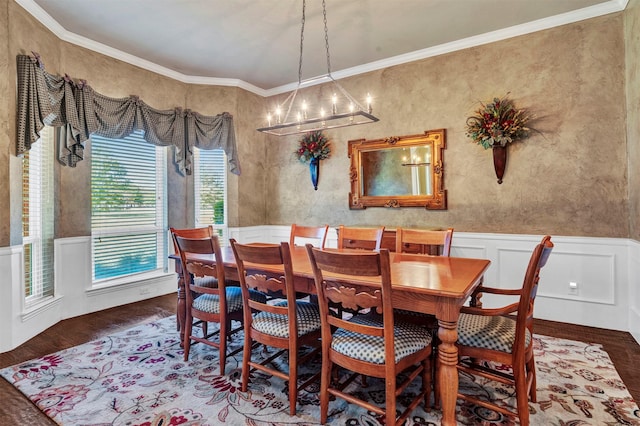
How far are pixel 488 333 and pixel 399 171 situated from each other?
2.72 m

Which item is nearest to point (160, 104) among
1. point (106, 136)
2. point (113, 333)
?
point (106, 136)

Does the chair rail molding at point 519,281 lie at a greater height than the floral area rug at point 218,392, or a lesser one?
greater

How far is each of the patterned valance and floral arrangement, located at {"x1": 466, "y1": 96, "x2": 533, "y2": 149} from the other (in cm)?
320


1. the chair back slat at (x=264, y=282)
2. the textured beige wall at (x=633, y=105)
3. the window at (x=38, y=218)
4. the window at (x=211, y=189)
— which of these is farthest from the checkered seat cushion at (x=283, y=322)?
the window at (x=211, y=189)

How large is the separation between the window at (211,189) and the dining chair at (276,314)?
2.95 m

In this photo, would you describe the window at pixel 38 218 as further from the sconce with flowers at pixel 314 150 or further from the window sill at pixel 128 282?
the sconce with flowers at pixel 314 150

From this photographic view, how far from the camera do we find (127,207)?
14.0ft

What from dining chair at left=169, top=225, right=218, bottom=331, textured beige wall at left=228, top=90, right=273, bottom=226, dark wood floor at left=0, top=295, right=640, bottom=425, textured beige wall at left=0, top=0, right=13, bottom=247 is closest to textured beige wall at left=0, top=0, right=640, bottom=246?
textured beige wall at left=0, top=0, right=13, bottom=247

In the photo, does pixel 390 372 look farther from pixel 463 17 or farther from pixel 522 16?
pixel 522 16

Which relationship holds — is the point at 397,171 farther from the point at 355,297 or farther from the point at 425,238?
the point at 355,297

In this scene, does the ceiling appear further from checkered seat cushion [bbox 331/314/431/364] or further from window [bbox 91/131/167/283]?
checkered seat cushion [bbox 331/314/431/364]

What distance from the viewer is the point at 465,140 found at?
3857 mm

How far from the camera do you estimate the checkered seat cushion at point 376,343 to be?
167 centimetres

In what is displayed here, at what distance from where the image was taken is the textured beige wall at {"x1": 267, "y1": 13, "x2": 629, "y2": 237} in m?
3.21
